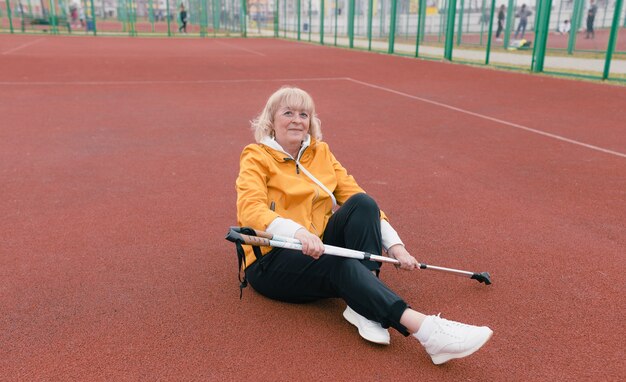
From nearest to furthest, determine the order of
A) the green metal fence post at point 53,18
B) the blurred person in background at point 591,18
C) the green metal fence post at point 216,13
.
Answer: the blurred person in background at point 591,18, the green metal fence post at point 53,18, the green metal fence post at point 216,13

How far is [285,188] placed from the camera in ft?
9.02

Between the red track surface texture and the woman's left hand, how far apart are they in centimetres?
32

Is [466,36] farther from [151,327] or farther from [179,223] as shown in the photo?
[151,327]

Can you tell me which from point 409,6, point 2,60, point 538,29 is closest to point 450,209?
point 538,29

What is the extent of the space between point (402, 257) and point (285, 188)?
0.68 m

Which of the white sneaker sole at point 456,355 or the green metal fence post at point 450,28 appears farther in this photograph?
the green metal fence post at point 450,28

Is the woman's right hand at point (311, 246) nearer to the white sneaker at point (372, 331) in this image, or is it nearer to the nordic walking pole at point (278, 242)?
the nordic walking pole at point (278, 242)

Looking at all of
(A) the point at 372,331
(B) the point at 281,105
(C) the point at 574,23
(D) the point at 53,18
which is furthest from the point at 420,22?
(D) the point at 53,18

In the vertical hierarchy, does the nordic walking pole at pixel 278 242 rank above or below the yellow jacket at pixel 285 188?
below

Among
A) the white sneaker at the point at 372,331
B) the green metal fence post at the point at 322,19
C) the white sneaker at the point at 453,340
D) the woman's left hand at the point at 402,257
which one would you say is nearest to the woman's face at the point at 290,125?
the woman's left hand at the point at 402,257

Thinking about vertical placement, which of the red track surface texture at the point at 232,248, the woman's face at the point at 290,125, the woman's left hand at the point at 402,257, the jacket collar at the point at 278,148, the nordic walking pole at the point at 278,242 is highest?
the woman's face at the point at 290,125

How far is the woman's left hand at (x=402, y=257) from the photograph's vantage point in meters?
2.60

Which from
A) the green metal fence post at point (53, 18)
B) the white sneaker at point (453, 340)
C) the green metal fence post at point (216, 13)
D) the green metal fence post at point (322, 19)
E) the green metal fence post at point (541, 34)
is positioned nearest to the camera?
the white sneaker at point (453, 340)

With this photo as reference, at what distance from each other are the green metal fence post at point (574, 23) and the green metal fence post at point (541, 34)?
1665mm
